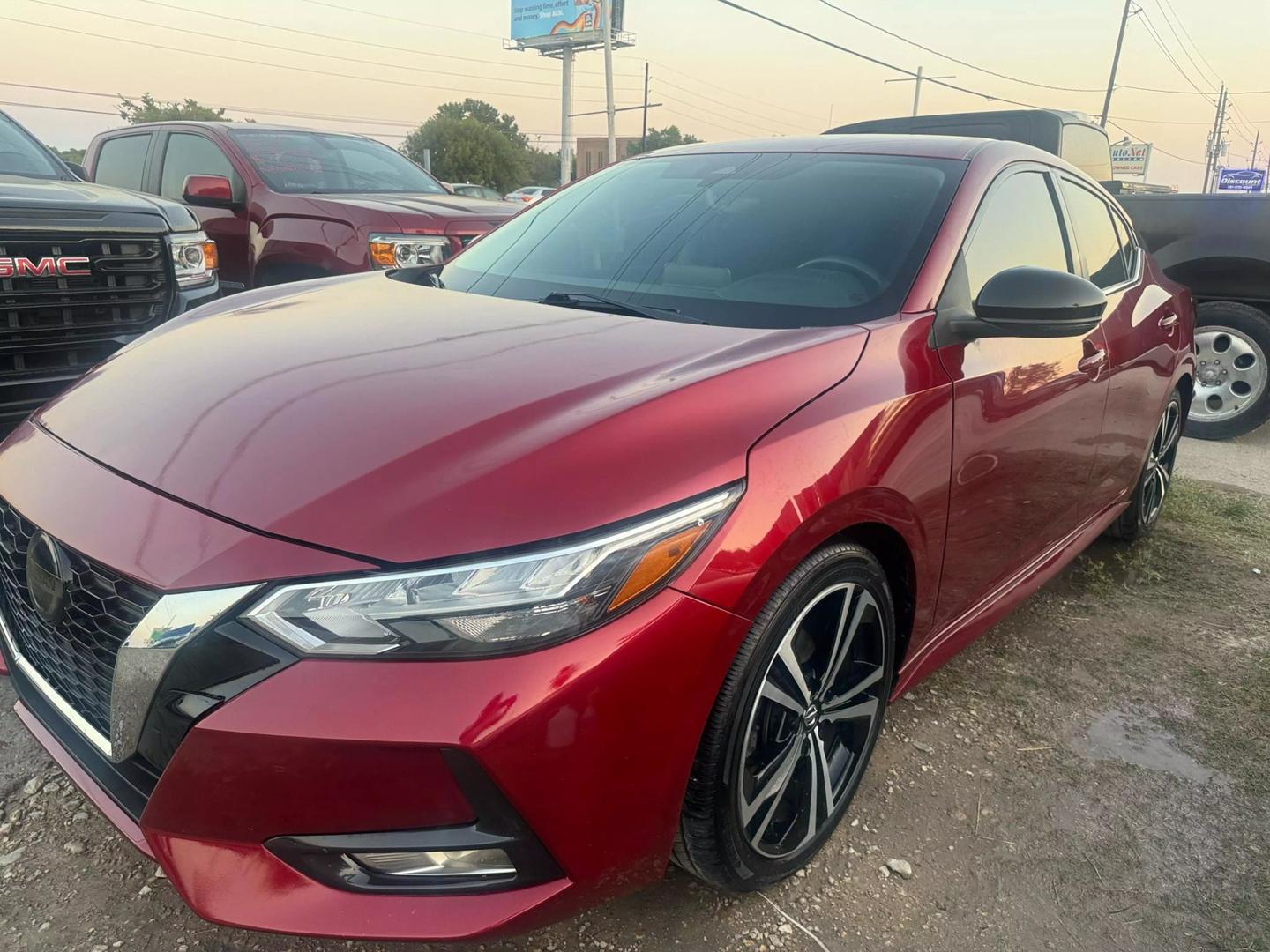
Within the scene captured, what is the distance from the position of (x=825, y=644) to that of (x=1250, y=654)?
2.22 m

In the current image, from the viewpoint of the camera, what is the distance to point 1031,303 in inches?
85.4

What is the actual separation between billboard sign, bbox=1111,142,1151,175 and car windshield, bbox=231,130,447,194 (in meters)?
48.9

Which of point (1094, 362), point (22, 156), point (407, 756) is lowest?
point (407, 756)

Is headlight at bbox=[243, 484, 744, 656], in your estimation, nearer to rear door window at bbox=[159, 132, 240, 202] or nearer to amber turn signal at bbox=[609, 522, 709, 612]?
amber turn signal at bbox=[609, 522, 709, 612]

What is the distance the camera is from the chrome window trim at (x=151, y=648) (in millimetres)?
1381

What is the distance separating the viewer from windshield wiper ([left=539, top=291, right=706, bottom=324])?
2.29 metres

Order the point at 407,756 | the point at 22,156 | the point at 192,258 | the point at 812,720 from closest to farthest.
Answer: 1. the point at 407,756
2. the point at 812,720
3. the point at 192,258
4. the point at 22,156

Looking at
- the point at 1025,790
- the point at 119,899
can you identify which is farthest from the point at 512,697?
the point at 1025,790

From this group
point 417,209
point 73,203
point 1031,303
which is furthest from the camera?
point 417,209

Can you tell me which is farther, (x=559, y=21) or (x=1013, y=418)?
(x=559, y=21)


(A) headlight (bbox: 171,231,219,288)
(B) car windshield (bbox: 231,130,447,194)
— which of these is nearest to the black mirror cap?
(A) headlight (bbox: 171,231,219,288)

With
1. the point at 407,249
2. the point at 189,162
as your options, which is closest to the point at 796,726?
the point at 407,249

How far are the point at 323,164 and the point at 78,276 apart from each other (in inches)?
128

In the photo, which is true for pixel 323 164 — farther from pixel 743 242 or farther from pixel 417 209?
pixel 743 242
